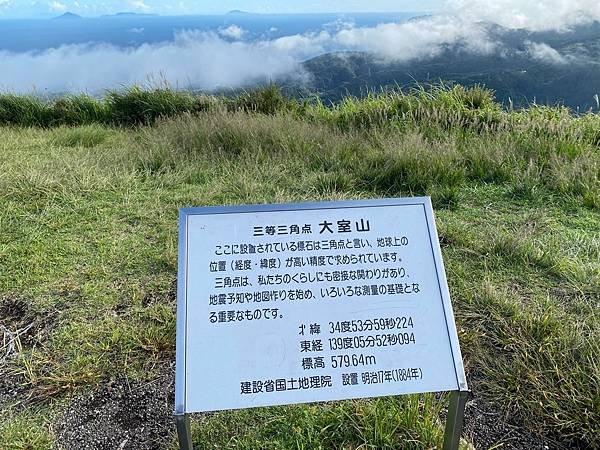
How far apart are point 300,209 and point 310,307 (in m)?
0.31

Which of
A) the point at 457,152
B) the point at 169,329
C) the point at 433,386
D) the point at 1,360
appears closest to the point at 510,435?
the point at 433,386

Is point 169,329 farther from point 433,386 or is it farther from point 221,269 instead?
point 433,386

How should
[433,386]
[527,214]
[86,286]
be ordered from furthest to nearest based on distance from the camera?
1. [527,214]
2. [86,286]
3. [433,386]

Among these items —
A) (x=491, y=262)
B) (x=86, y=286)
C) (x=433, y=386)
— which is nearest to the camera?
(x=433, y=386)

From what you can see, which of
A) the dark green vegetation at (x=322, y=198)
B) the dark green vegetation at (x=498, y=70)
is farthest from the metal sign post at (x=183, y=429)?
the dark green vegetation at (x=498, y=70)

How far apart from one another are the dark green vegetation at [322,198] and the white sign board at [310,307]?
0.47 metres

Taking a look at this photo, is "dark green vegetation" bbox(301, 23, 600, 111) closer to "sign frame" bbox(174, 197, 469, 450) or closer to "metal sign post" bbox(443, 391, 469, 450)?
"sign frame" bbox(174, 197, 469, 450)

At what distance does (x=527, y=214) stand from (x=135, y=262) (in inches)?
104

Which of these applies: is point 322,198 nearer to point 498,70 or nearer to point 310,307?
point 310,307

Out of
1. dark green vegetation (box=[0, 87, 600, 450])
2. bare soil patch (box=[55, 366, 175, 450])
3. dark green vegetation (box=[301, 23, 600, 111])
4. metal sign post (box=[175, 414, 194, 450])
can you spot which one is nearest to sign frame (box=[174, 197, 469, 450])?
metal sign post (box=[175, 414, 194, 450])

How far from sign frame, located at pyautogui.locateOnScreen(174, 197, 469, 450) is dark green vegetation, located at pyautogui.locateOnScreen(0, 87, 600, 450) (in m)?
0.32

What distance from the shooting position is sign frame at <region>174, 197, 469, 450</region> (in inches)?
56.7

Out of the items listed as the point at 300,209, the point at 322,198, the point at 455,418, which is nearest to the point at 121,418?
the point at 300,209

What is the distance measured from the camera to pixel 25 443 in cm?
190
